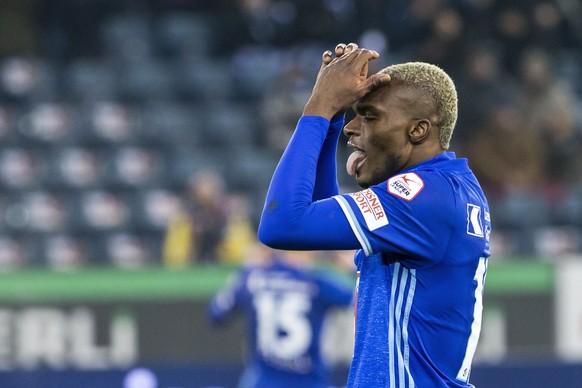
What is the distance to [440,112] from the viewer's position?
127 inches

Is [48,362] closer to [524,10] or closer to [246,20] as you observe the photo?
[246,20]

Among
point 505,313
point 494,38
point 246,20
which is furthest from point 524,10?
point 505,313

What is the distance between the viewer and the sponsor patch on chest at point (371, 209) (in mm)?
3080

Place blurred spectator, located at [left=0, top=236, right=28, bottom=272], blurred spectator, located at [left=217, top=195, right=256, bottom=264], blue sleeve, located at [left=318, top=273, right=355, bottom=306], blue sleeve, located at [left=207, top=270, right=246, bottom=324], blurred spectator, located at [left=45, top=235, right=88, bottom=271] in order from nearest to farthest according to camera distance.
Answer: blue sleeve, located at [left=318, top=273, right=355, bottom=306], blue sleeve, located at [left=207, top=270, right=246, bottom=324], blurred spectator, located at [left=217, top=195, right=256, bottom=264], blurred spectator, located at [left=0, top=236, right=28, bottom=272], blurred spectator, located at [left=45, top=235, right=88, bottom=271]

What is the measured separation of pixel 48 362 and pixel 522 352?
3774 millimetres

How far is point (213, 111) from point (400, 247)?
30.7ft

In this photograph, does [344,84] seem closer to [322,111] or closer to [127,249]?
[322,111]

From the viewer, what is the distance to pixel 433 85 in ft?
10.5

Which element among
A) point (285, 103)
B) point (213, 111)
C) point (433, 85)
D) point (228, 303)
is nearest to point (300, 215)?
point (433, 85)

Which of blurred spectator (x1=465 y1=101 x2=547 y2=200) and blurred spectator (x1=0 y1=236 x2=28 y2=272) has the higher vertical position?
blurred spectator (x1=465 y1=101 x2=547 y2=200)

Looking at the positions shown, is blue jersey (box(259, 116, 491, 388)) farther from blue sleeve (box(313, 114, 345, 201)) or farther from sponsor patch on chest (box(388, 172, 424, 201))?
blue sleeve (box(313, 114, 345, 201))

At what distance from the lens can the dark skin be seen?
3191 mm

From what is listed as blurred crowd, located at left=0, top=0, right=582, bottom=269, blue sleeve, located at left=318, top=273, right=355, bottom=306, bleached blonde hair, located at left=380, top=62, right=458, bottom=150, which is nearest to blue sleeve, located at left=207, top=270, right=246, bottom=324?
blue sleeve, located at left=318, top=273, right=355, bottom=306

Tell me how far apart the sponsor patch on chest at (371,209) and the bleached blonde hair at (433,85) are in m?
0.30
